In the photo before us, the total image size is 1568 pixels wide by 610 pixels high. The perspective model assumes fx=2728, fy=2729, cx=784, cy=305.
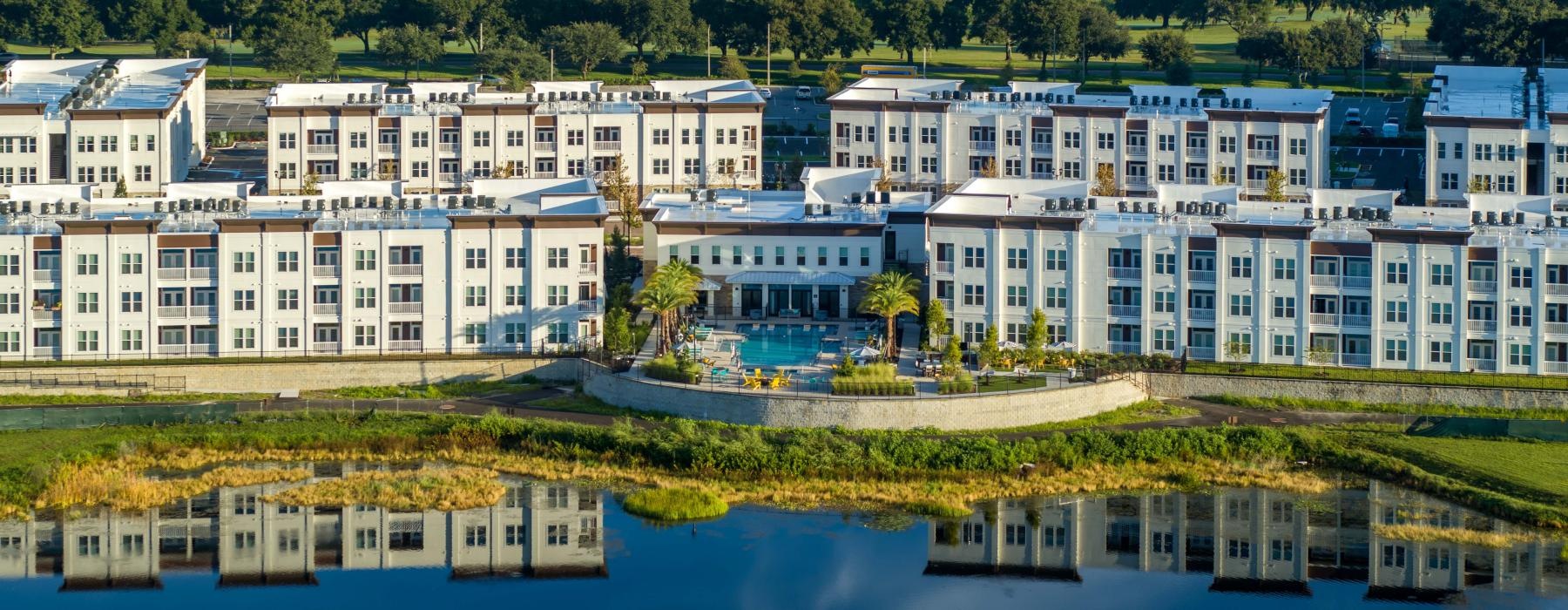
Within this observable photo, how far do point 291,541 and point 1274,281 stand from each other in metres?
42.0

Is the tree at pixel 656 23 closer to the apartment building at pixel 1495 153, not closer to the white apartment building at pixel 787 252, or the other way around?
the white apartment building at pixel 787 252

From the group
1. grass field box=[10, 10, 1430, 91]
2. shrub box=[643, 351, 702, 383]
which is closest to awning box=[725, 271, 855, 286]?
shrub box=[643, 351, 702, 383]

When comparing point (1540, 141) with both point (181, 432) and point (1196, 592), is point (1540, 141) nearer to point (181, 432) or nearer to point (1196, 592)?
point (1196, 592)

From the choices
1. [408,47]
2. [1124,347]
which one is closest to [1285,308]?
[1124,347]

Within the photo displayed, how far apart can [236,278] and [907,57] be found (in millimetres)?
78567

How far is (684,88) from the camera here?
500 feet

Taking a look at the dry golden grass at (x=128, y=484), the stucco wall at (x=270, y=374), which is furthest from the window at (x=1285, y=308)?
the dry golden grass at (x=128, y=484)

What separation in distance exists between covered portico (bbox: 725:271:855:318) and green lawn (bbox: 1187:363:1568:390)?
16.2 metres

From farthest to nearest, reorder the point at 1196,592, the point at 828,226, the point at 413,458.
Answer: the point at 828,226, the point at 413,458, the point at 1196,592

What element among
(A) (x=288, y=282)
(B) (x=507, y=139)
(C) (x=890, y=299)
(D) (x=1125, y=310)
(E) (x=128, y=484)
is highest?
(B) (x=507, y=139)

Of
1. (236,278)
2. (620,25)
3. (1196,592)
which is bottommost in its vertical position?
(1196,592)

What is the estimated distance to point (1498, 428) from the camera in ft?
343

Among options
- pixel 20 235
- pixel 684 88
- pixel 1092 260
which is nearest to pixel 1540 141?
pixel 1092 260

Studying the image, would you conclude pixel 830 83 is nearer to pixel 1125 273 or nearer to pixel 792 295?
pixel 792 295
